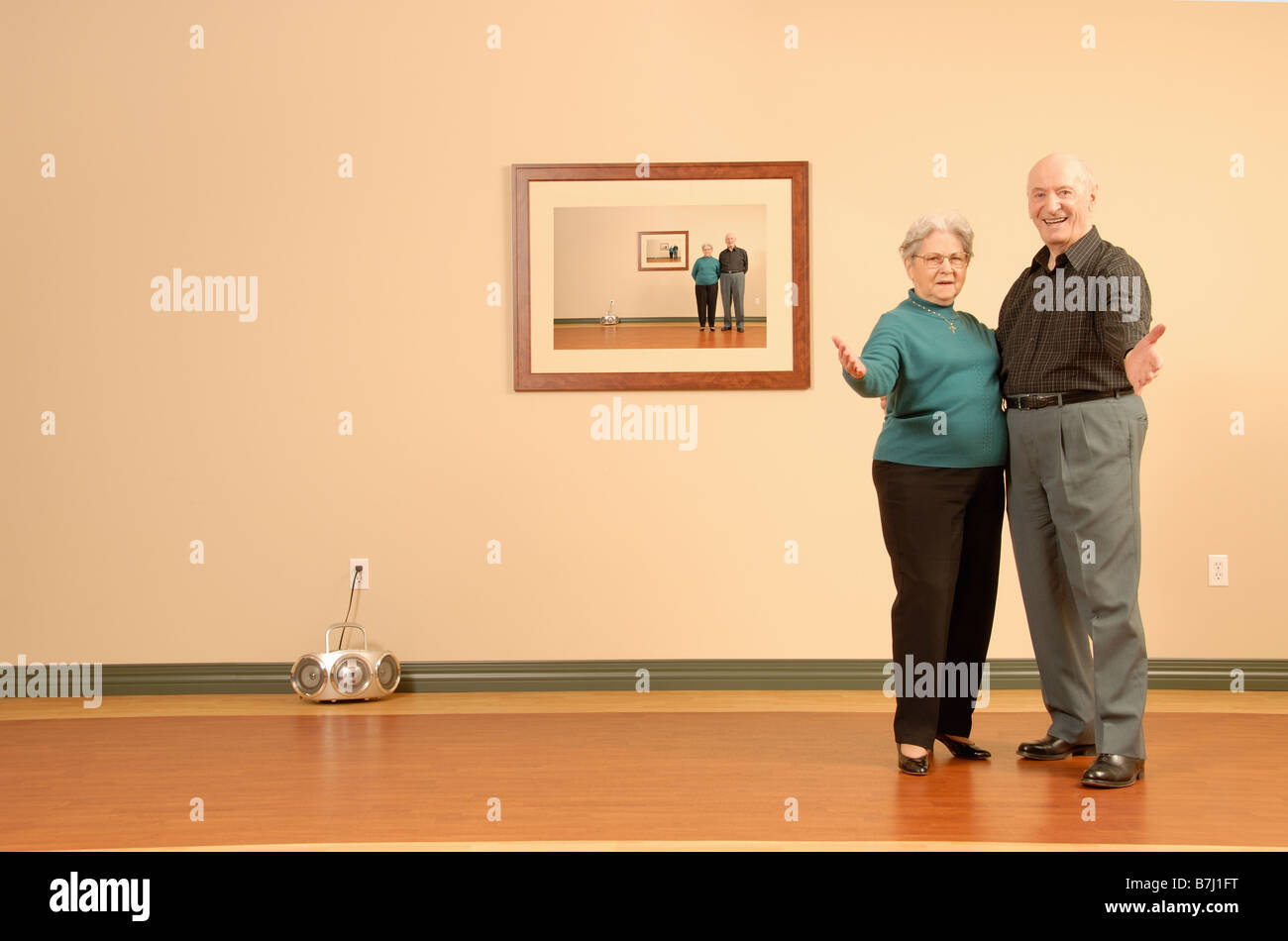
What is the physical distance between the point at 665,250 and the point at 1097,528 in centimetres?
205

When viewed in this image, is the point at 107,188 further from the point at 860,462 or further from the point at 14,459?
the point at 860,462

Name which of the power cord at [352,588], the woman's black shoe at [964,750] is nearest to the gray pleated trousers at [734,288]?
the power cord at [352,588]

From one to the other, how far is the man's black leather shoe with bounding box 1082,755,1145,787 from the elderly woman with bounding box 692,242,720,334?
212cm

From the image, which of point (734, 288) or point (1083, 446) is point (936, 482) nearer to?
point (1083, 446)

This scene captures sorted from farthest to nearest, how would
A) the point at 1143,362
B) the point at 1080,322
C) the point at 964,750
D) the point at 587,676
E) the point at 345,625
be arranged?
the point at 587,676, the point at 345,625, the point at 964,750, the point at 1080,322, the point at 1143,362

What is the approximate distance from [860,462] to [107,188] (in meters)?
3.03

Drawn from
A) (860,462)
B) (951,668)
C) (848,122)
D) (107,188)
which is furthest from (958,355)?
(107,188)

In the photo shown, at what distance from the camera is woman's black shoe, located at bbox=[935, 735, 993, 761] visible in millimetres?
2867

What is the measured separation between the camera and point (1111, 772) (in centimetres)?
256

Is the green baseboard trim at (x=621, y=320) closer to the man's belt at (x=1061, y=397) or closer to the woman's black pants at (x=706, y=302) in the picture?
the woman's black pants at (x=706, y=302)

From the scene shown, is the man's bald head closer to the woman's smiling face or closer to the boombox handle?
the woman's smiling face

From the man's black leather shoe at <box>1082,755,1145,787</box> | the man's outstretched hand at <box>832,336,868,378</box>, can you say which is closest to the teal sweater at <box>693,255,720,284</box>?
the man's outstretched hand at <box>832,336,868,378</box>

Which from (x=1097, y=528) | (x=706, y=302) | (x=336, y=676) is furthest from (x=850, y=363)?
(x=336, y=676)

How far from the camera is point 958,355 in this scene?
9.17ft
